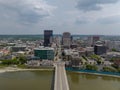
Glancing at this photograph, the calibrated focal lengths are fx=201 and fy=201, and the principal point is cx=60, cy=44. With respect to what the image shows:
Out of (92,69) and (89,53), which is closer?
(92,69)

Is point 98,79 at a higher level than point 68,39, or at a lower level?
lower

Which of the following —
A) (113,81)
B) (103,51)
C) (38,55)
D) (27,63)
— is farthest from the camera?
(103,51)

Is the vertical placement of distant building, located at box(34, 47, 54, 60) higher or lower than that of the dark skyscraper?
lower

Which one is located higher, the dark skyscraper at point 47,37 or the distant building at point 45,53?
the dark skyscraper at point 47,37

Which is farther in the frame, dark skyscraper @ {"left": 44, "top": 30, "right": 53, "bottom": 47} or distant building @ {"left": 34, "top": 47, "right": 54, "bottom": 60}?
dark skyscraper @ {"left": 44, "top": 30, "right": 53, "bottom": 47}

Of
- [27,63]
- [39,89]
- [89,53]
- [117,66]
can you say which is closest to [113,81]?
[117,66]

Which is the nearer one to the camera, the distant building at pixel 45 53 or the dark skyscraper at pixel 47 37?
the distant building at pixel 45 53

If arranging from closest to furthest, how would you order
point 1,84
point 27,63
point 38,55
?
point 1,84 → point 27,63 → point 38,55

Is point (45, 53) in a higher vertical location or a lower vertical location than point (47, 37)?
lower

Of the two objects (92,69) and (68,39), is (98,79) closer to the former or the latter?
(92,69)

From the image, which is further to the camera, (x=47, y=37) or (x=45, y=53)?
(x=47, y=37)
